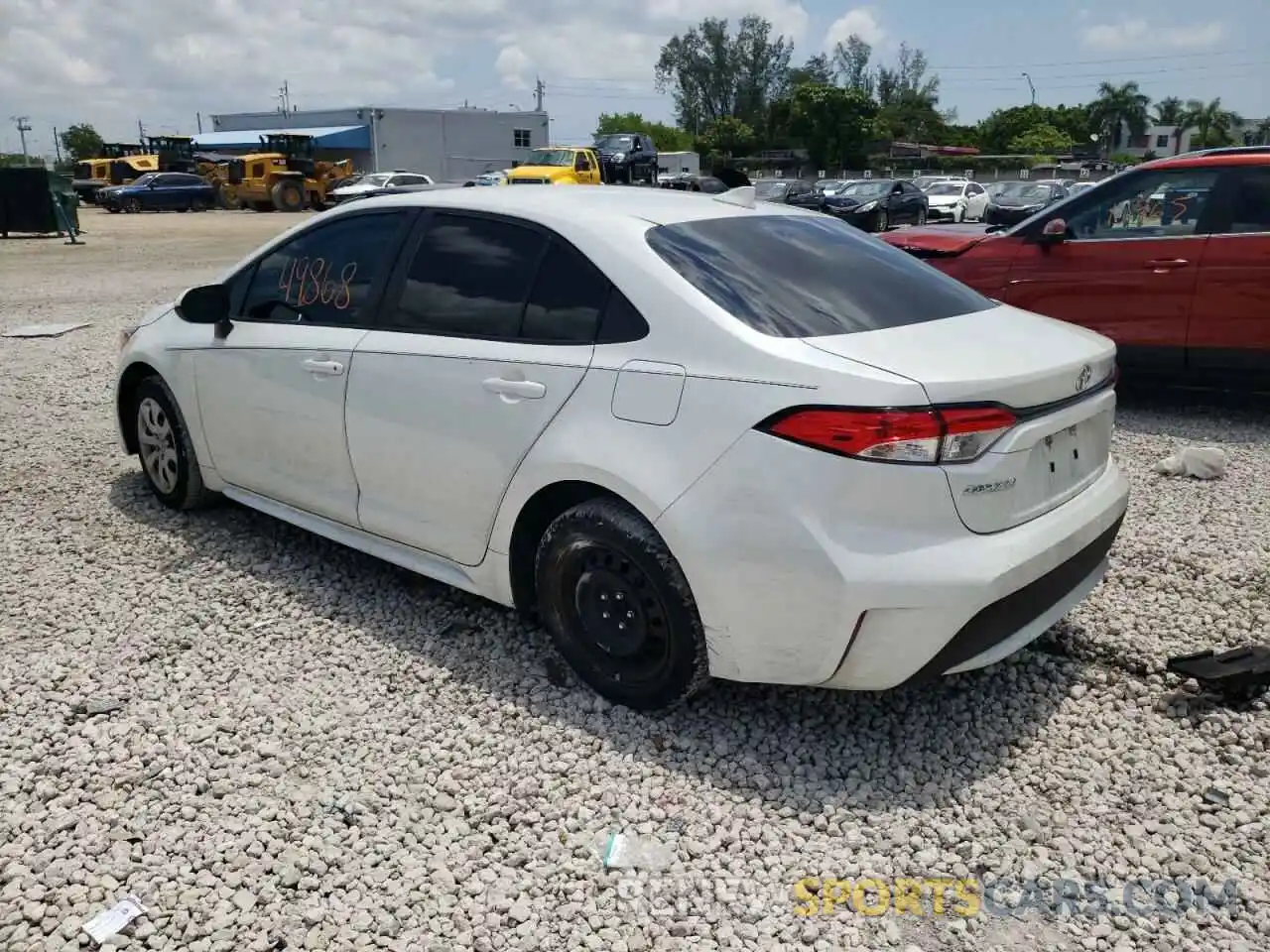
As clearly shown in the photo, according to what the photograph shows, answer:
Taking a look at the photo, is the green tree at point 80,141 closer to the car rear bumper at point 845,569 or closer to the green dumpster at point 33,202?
the green dumpster at point 33,202

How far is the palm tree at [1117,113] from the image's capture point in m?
99.4

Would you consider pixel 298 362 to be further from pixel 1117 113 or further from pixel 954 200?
pixel 1117 113

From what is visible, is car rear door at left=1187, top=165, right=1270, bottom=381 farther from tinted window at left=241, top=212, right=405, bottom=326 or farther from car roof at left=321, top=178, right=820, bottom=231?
tinted window at left=241, top=212, right=405, bottom=326

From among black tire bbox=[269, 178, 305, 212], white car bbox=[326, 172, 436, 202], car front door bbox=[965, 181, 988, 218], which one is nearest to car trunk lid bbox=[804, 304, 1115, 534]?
car front door bbox=[965, 181, 988, 218]

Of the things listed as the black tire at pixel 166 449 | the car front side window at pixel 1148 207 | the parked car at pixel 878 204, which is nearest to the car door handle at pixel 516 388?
the black tire at pixel 166 449

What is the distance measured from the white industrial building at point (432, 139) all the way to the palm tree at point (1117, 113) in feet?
217

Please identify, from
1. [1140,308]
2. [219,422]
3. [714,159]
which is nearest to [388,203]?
[219,422]

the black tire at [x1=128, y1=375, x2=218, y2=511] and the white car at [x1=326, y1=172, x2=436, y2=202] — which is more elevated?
the white car at [x1=326, y1=172, x2=436, y2=202]

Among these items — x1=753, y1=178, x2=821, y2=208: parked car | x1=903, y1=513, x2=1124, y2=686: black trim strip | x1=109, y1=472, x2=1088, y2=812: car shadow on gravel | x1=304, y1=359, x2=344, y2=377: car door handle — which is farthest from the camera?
x1=753, y1=178, x2=821, y2=208: parked car

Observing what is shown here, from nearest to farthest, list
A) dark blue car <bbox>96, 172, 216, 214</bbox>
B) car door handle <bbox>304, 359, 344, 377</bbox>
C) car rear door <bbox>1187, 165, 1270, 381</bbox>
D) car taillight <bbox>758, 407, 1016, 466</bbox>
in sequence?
car taillight <bbox>758, 407, 1016, 466</bbox>, car door handle <bbox>304, 359, 344, 377</bbox>, car rear door <bbox>1187, 165, 1270, 381</bbox>, dark blue car <bbox>96, 172, 216, 214</bbox>

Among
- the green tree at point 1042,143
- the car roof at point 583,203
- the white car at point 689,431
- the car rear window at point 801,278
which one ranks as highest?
the green tree at point 1042,143

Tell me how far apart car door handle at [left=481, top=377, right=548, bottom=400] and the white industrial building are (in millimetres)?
54325

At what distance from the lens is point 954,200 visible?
30844mm

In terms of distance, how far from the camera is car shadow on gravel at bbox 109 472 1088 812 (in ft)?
9.86
